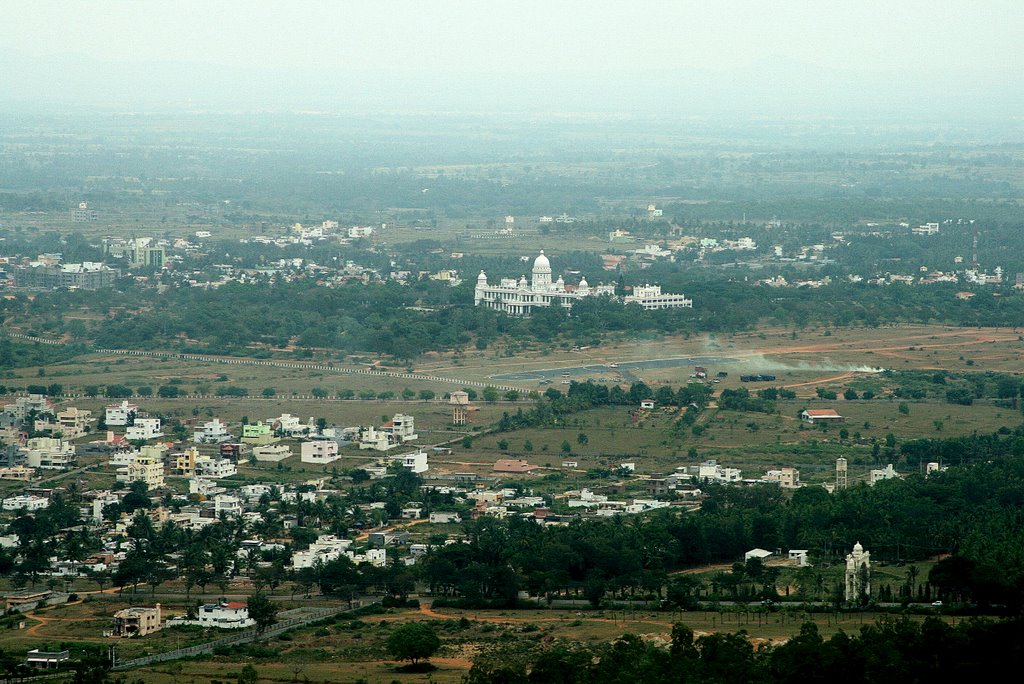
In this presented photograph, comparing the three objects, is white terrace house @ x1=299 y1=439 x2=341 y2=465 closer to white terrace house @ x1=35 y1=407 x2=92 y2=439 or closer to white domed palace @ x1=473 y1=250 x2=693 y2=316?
white terrace house @ x1=35 y1=407 x2=92 y2=439

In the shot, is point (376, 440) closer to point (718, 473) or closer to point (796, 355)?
point (718, 473)

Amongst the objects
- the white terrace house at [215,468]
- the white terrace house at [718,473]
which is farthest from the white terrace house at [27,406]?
the white terrace house at [718,473]

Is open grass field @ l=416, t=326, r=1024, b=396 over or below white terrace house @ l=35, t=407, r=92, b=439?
below

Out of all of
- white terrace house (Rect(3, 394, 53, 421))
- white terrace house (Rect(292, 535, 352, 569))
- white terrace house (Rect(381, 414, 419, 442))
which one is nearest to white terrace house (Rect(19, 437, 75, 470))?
white terrace house (Rect(3, 394, 53, 421))

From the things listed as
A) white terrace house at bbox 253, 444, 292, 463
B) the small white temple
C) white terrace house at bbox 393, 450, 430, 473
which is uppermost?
the small white temple

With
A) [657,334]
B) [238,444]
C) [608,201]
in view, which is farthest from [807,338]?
[608,201]

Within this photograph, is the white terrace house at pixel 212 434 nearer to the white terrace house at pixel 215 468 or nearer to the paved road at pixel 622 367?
the white terrace house at pixel 215 468

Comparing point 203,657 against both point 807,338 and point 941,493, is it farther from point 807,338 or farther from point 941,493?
point 807,338
